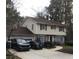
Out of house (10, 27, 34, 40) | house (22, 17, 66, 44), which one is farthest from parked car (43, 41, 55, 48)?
house (10, 27, 34, 40)

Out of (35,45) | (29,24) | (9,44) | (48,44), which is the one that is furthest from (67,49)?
(9,44)

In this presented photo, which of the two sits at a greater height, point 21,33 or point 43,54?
point 21,33

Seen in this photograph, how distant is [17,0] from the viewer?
1.48 meters

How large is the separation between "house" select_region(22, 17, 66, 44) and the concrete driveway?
106 mm

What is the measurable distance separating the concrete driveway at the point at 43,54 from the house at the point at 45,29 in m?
0.11

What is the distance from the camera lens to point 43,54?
4.87 feet

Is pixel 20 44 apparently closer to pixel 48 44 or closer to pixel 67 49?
pixel 48 44

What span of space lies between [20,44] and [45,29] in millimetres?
280

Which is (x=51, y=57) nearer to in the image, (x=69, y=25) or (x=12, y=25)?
(x=69, y=25)

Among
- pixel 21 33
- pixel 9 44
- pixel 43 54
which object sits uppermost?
pixel 21 33

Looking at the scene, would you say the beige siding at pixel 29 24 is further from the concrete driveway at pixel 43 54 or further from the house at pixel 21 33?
the concrete driveway at pixel 43 54

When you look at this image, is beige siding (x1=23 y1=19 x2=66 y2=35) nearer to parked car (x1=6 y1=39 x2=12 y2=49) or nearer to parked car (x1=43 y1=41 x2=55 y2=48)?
parked car (x1=43 y1=41 x2=55 y2=48)

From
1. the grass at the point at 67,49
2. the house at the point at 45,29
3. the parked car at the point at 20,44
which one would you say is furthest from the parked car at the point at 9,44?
the grass at the point at 67,49
